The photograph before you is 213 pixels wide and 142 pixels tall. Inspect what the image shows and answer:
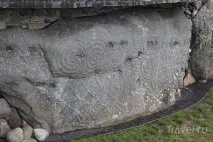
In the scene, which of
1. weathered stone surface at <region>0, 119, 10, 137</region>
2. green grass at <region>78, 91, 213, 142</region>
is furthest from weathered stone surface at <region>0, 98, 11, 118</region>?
green grass at <region>78, 91, 213, 142</region>

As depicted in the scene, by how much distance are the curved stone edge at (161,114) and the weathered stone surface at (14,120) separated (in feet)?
1.46

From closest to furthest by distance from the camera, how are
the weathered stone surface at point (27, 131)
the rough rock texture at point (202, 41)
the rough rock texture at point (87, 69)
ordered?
the rough rock texture at point (87, 69), the weathered stone surface at point (27, 131), the rough rock texture at point (202, 41)

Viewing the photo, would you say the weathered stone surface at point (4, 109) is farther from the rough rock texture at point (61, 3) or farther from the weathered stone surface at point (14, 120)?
the rough rock texture at point (61, 3)

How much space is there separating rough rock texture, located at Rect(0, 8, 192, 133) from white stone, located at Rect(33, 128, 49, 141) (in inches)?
3.5

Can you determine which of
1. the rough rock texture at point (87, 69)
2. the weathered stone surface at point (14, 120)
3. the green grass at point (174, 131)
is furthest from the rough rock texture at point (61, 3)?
the green grass at point (174, 131)

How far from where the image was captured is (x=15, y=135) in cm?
553

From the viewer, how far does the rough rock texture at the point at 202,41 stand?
7.54 metres

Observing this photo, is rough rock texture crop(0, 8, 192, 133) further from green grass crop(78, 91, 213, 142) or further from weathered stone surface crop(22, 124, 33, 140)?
green grass crop(78, 91, 213, 142)

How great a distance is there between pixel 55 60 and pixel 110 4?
40.0 inches

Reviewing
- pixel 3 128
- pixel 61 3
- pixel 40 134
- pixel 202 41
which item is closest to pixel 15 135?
pixel 3 128

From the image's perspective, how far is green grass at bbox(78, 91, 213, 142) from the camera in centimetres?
584

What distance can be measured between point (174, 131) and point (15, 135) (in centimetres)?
219

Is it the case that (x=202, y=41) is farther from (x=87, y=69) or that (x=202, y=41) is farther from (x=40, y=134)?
(x=40, y=134)

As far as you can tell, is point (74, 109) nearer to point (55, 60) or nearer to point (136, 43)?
point (55, 60)
